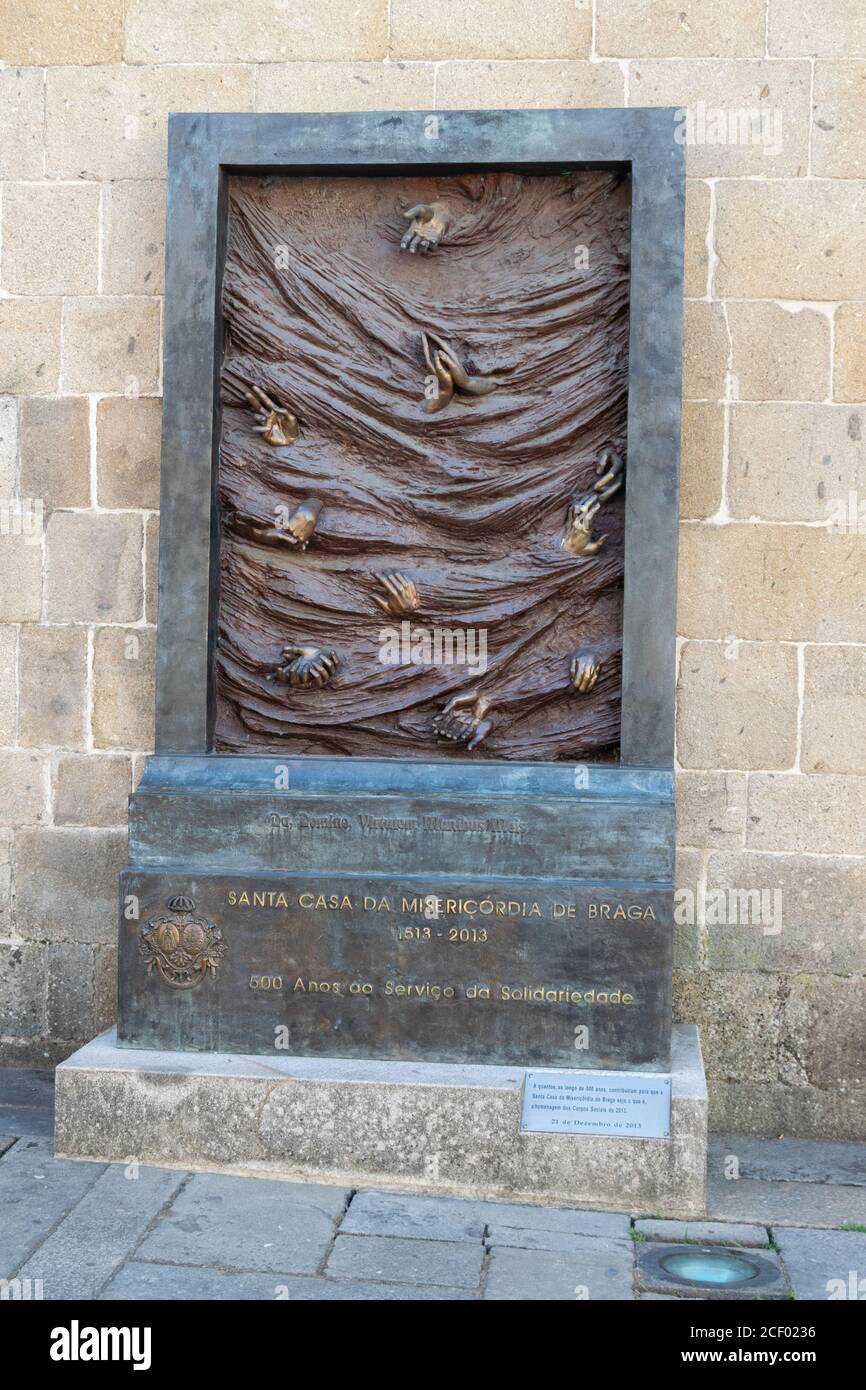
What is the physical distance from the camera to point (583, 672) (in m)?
4.05

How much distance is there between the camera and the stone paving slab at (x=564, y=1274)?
3.07 meters

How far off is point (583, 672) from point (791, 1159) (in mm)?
1633

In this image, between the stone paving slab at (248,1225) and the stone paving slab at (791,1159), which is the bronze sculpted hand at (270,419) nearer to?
the stone paving slab at (248,1225)

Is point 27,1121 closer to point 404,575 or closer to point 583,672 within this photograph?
point 404,575

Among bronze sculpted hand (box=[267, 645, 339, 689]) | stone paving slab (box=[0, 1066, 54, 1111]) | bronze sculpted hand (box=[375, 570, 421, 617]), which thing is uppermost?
bronze sculpted hand (box=[375, 570, 421, 617])

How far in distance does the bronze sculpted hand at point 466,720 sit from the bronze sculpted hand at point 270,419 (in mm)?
965

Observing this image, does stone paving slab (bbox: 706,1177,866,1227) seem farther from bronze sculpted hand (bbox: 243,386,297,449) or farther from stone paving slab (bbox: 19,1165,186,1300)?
bronze sculpted hand (bbox: 243,386,297,449)

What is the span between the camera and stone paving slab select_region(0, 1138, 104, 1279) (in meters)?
3.26

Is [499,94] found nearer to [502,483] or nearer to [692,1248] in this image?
[502,483]

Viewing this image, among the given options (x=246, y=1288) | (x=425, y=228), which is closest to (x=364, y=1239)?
(x=246, y=1288)

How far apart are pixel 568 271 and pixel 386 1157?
263 centimetres

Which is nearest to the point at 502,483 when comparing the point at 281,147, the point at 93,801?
the point at 281,147

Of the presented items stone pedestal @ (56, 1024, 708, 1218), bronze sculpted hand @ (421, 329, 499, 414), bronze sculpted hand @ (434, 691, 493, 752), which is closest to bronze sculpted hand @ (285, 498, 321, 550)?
→ bronze sculpted hand @ (421, 329, 499, 414)

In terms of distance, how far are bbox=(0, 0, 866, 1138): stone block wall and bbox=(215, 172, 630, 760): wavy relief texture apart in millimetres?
464
